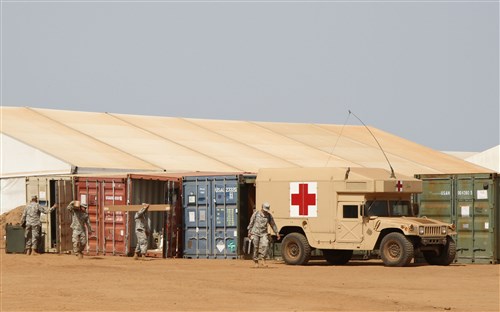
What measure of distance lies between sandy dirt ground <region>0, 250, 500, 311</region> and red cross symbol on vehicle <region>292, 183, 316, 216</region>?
1.50m

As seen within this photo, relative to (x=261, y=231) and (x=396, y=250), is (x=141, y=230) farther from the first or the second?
(x=396, y=250)

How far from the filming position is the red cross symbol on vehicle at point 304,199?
93.4 ft

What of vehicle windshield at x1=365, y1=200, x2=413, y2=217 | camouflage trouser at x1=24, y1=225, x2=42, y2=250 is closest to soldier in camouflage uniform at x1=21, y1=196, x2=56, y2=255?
camouflage trouser at x1=24, y1=225, x2=42, y2=250

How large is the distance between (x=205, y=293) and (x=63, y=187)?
15482mm

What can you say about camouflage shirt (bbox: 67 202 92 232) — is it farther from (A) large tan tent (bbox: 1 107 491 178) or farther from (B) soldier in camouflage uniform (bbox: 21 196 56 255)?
(A) large tan tent (bbox: 1 107 491 178)

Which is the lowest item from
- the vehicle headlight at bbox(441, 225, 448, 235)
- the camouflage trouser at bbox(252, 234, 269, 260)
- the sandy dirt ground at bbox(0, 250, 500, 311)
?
the sandy dirt ground at bbox(0, 250, 500, 311)

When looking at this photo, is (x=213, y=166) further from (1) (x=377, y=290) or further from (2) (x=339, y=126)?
(1) (x=377, y=290)

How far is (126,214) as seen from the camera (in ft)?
109

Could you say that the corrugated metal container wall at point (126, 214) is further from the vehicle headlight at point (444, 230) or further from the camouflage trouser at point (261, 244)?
the vehicle headlight at point (444, 230)

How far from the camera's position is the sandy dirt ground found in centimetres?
1845

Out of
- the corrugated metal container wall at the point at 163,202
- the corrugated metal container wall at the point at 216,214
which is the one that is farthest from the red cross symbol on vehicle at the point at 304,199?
the corrugated metal container wall at the point at 163,202

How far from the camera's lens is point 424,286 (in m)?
22.1

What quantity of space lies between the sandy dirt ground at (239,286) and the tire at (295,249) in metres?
0.36

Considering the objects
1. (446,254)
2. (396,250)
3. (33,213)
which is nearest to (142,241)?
(33,213)
